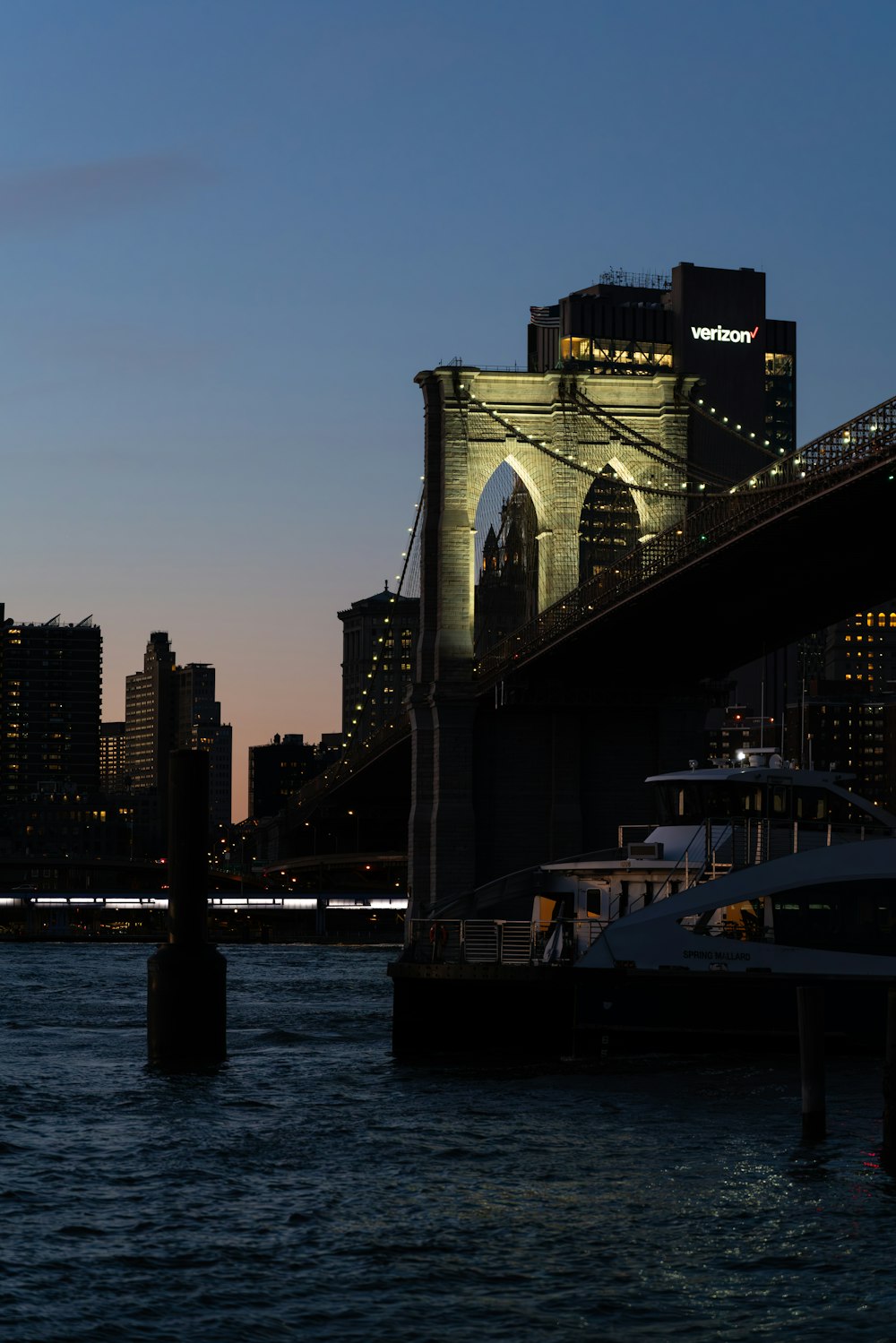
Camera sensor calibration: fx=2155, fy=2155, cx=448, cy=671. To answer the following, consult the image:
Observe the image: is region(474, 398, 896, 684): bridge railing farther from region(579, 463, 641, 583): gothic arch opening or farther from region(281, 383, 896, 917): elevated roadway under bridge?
region(579, 463, 641, 583): gothic arch opening

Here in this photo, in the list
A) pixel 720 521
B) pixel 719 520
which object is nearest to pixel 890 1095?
pixel 720 521

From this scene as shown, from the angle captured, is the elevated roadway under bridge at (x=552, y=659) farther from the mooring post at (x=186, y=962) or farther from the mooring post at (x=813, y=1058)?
the mooring post at (x=813, y=1058)

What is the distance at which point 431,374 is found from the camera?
70.9 meters

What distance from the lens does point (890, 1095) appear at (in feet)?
71.7

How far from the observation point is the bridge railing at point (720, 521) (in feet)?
151

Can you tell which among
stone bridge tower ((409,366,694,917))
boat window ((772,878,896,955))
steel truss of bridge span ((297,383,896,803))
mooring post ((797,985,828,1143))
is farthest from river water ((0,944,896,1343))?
stone bridge tower ((409,366,694,917))

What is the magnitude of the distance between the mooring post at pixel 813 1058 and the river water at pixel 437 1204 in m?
0.27

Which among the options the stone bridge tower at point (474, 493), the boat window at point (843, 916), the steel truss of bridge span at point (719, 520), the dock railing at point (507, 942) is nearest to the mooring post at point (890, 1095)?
the boat window at point (843, 916)

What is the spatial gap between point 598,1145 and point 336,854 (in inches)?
3857

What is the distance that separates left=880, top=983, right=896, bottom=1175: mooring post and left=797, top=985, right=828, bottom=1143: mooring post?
3.62 feet

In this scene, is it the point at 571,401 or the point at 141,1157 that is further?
the point at 571,401

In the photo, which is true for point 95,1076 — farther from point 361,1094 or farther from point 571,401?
point 571,401

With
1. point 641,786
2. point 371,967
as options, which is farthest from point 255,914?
point 641,786

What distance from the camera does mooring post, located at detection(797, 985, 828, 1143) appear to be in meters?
23.0
